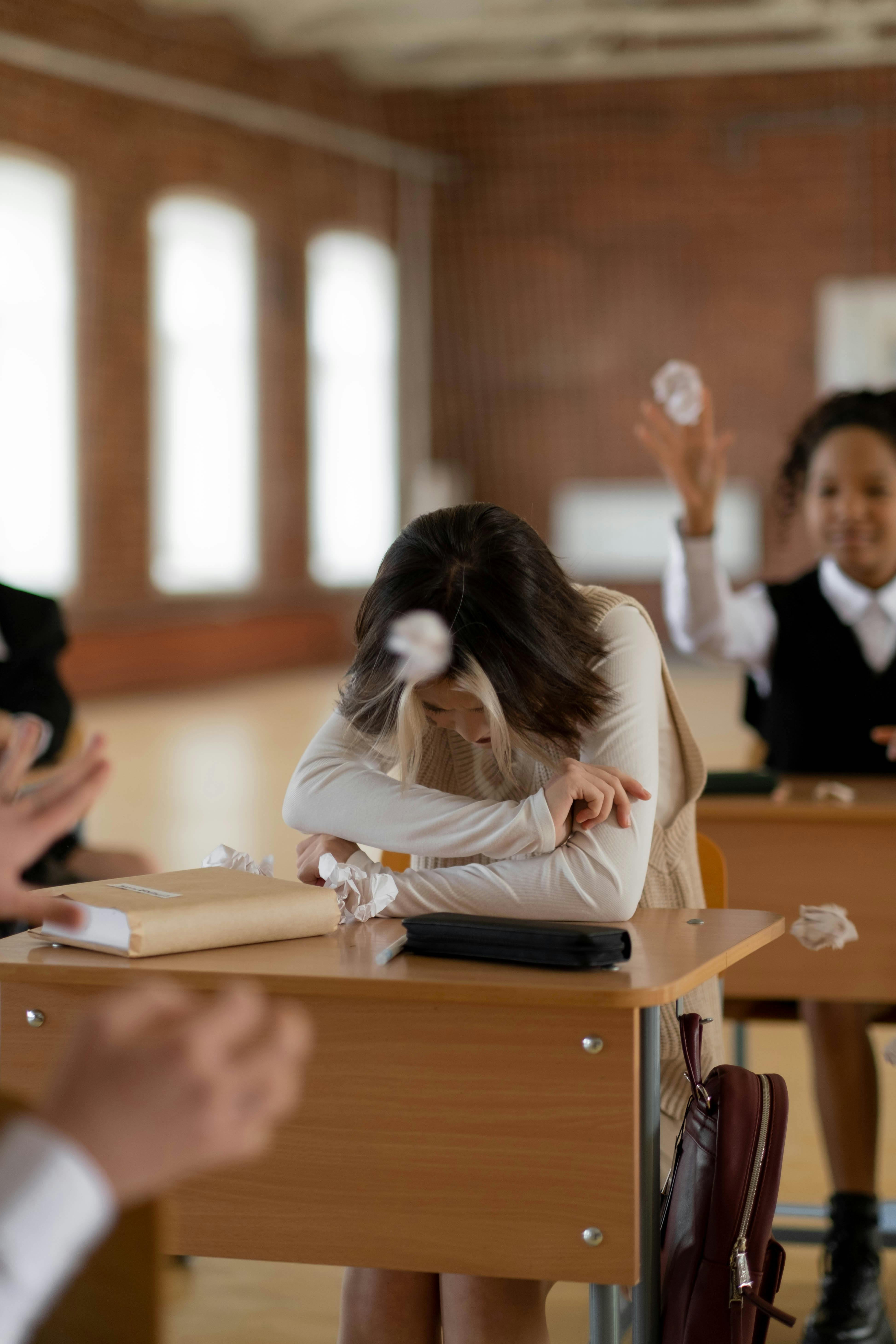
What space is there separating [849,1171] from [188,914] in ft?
4.05

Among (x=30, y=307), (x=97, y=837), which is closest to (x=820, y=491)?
(x=97, y=837)

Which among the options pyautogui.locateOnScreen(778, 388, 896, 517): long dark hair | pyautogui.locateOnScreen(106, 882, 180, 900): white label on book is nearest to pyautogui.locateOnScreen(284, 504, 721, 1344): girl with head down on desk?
pyautogui.locateOnScreen(106, 882, 180, 900): white label on book

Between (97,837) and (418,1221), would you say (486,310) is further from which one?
(418,1221)

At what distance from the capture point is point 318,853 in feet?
5.50

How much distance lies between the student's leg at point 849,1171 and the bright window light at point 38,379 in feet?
22.3

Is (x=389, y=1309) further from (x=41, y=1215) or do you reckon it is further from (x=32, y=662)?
(x=32, y=662)

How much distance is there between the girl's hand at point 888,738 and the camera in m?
2.34

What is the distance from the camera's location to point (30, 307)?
861 centimetres

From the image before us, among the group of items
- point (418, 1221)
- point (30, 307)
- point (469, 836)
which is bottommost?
point (418, 1221)

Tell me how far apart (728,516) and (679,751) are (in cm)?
993

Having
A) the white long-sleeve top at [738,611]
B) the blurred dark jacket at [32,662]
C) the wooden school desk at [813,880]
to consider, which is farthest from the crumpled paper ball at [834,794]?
the blurred dark jacket at [32,662]

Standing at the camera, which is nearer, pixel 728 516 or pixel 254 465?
pixel 254 465

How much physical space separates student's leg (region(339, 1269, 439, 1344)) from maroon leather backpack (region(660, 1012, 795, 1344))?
0.23 m

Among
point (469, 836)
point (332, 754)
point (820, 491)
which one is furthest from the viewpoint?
point (820, 491)
